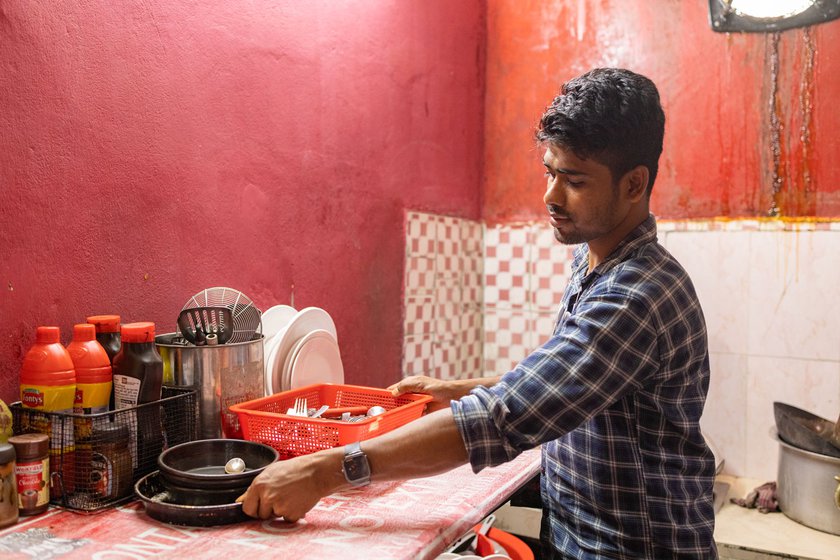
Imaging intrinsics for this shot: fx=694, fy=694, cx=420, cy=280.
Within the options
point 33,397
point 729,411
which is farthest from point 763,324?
point 33,397

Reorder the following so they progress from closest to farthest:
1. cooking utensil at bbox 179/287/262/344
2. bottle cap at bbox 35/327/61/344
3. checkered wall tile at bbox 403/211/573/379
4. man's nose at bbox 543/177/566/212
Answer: bottle cap at bbox 35/327/61/344, man's nose at bbox 543/177/566/212, cooking utensil at bbox 179/287/262/344, checkered wall tile at bbox 403/211/573/379

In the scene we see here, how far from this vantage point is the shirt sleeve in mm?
1309

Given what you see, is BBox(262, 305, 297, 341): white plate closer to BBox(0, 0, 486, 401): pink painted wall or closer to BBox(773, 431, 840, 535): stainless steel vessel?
BBox(0, 0, 486, 401): pink painted wall

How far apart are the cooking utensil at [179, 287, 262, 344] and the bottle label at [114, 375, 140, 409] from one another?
1.26 feet

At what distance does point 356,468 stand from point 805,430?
1792 mm

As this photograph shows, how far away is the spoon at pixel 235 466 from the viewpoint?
148 centimetres

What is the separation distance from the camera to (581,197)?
4.98ft

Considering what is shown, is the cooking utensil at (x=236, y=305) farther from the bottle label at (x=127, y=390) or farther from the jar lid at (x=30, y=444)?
the jar lid at (x=30, y=444)

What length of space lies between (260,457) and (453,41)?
2.37 m

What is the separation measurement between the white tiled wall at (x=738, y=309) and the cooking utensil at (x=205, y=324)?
1245 millimetres

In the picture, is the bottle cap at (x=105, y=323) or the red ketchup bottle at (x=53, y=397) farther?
the bottle cap at (x=105, y=323)

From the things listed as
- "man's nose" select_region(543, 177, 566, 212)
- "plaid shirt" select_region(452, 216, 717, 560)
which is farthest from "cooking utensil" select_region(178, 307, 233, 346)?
"man's nose" select_region(543, 177, 566, 212)

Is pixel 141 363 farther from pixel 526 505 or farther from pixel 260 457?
pixel 526 505

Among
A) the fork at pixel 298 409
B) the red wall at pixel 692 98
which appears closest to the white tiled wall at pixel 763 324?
the red wall at pixel 692 98
